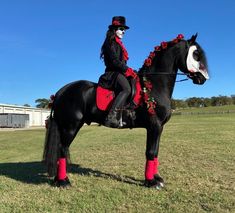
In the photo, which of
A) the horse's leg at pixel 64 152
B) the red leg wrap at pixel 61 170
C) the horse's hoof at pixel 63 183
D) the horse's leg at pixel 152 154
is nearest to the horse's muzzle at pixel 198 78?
the horse's leg at pixel 152 154

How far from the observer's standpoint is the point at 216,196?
654cm

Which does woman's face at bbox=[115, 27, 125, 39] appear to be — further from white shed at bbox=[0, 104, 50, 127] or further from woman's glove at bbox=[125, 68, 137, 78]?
white shed at bbox=[0, 104, 50, 127]

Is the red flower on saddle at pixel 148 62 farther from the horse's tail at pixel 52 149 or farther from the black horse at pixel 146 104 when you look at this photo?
the horse's tail at pixel 52 149

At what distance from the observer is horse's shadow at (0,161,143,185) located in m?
8.27

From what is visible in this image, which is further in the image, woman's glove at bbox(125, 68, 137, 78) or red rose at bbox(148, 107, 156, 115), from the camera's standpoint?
woman's glove at bbox(125, 68, 137, 78)

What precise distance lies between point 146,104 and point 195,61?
1.36m

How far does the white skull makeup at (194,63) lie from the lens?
752 cm

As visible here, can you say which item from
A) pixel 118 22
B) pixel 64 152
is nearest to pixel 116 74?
pixel 118 22

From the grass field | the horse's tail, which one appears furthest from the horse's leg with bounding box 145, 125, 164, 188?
the horse's tail

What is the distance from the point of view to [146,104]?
24.3ft

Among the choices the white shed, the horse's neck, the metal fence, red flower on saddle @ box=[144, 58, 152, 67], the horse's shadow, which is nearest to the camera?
the horse's neck

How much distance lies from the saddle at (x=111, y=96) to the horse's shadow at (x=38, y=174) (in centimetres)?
173

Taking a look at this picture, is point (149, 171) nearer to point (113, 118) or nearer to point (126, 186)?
point (126, 186)

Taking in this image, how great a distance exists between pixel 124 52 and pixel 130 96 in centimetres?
97
